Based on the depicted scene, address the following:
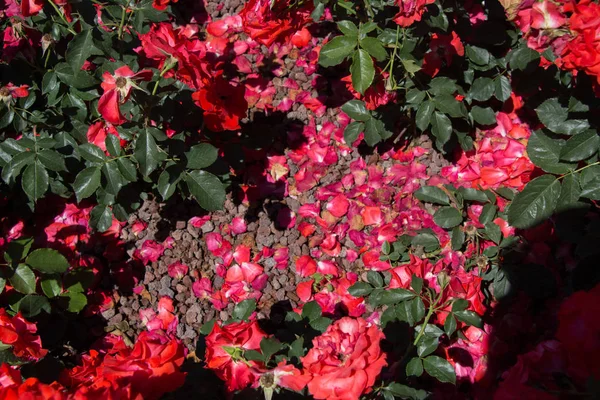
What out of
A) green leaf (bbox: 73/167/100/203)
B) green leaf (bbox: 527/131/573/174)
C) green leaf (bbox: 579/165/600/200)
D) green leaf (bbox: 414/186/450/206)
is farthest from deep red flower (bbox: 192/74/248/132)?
green leaf (bbox: 579/165/600/200)

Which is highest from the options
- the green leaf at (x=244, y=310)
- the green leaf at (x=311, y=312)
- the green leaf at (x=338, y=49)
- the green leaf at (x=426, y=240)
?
the green leaf at (x=338, y=49)

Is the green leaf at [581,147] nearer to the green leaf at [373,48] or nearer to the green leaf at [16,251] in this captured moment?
the green leaf at [373,48]

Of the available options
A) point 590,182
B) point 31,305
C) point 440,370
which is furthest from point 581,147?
point 31,305

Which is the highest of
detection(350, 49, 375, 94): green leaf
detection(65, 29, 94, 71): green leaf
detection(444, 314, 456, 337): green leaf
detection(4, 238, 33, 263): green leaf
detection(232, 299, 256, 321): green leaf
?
detection(65, 29, 94, 71): green leaf

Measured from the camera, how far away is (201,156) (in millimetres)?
1902

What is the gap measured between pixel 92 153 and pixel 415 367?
4.21ft

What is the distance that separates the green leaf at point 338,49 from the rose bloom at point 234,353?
907 millimetres

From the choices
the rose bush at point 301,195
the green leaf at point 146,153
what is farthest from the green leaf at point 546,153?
the green leaf at point 146,153

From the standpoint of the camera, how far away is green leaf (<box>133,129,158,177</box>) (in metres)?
1.72

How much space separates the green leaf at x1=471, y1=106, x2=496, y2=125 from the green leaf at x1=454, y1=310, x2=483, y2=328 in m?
1.02

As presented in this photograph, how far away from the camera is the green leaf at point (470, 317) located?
5.78 feet

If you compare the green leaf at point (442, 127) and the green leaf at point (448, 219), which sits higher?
the green leaf at point (442, 127)

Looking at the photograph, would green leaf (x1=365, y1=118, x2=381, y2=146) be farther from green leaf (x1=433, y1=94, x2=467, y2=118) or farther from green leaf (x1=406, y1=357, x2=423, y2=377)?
green leaf (x1=406, y1=357, x2=423, y2=377)

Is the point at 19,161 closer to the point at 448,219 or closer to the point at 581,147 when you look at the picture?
the point at 448,219
